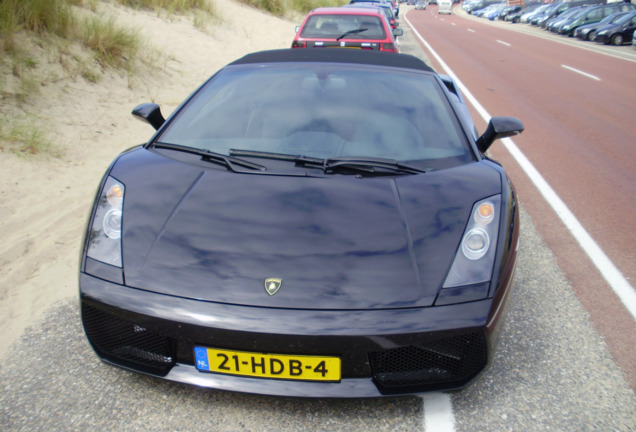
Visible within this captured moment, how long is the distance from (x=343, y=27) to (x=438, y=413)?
8790 mm

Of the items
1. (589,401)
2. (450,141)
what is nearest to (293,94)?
(450,141)

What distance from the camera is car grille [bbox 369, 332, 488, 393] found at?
2.15 metres

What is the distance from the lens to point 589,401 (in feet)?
8.02

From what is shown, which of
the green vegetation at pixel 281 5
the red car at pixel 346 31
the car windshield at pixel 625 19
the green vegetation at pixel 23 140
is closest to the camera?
the green vegetation at pixel 23 140

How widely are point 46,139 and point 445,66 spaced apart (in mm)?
12302

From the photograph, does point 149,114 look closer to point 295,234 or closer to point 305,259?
point 295,234

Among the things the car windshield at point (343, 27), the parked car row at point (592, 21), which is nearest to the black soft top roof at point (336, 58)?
the car windshield at point (343, 27)

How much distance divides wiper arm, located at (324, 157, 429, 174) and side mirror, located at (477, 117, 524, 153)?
26.6 inches

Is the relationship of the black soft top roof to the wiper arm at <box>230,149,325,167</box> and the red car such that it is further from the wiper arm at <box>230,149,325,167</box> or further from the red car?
the red car

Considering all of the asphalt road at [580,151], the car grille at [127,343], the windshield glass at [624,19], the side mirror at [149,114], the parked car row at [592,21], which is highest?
the side mirror at [149,114]

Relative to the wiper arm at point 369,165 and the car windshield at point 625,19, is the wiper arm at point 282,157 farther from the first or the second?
the car windshield at point 625,19

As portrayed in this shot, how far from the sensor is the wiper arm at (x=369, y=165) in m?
2.80

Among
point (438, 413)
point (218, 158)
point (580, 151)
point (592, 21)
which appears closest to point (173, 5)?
point (580, 151)

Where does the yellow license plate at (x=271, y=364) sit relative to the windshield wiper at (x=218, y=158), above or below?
below
